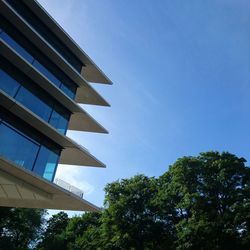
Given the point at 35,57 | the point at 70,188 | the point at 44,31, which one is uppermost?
the point at 44,31

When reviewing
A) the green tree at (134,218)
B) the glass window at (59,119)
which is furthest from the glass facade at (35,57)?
the green tree at (134,218)

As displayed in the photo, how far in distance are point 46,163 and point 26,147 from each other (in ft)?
5.77

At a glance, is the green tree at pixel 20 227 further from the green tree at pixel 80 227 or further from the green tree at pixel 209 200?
the green tree at pixel 209 200

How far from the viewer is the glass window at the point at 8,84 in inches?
795

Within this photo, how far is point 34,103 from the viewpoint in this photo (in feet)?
72.9

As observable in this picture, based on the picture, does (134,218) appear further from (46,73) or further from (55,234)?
(55,234)

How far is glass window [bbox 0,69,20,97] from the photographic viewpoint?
66.3 feet

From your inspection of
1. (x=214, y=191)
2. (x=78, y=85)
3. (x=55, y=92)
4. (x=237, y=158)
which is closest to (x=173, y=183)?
(x=214, y=191)

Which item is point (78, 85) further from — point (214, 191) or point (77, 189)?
point (214, 191)

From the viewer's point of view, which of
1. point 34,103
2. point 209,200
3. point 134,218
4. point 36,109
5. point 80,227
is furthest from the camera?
point 80,227

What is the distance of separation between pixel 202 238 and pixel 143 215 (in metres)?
8.56

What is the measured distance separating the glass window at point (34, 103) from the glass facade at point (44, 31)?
19.1ft

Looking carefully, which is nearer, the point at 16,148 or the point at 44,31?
the point at 16,148

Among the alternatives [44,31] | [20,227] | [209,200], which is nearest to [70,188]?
[44,31]
